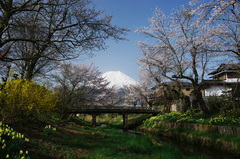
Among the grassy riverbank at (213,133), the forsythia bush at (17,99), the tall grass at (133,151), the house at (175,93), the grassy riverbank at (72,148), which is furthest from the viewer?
the house at (175,93)

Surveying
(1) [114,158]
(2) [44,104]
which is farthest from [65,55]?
(1) [114,158]

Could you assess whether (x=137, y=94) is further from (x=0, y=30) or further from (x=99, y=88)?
(x=0, y=30)

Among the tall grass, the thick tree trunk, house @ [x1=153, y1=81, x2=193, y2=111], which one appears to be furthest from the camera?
house @ [x1=153, y1=81, x2=193, y2=111]

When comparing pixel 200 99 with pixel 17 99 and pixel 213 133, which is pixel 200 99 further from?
pixel 17 99

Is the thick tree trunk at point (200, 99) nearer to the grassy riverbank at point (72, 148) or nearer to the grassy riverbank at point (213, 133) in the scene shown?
the grassy riverbank at point (213, 133)

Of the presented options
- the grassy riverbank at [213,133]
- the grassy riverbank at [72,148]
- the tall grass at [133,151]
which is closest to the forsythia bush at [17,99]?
the grassy riverbank at [72,148]

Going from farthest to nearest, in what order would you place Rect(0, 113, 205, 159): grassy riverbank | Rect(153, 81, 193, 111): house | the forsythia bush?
Rect(153, 81, 193, 111): house
the forsythia bush
Rect(0, 113, 205, 159): grassy riverbank

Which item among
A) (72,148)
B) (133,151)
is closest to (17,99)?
(72,148)

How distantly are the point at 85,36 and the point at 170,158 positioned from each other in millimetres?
5061

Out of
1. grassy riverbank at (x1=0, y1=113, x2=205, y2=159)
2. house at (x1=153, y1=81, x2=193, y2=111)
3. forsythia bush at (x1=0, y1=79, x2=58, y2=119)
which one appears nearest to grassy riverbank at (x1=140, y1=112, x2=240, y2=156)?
grassy riverbank at (x1=0, y1=113, x2=205, y2=159)

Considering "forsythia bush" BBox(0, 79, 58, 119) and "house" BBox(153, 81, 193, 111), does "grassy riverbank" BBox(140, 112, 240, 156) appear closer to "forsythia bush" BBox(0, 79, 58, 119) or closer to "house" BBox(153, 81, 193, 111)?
"house" BBox(153, 81, 193, 111)

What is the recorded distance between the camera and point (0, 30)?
5.21 m

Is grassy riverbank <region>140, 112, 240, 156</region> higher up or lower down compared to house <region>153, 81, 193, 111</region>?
lower down

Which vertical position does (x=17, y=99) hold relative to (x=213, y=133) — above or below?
above
